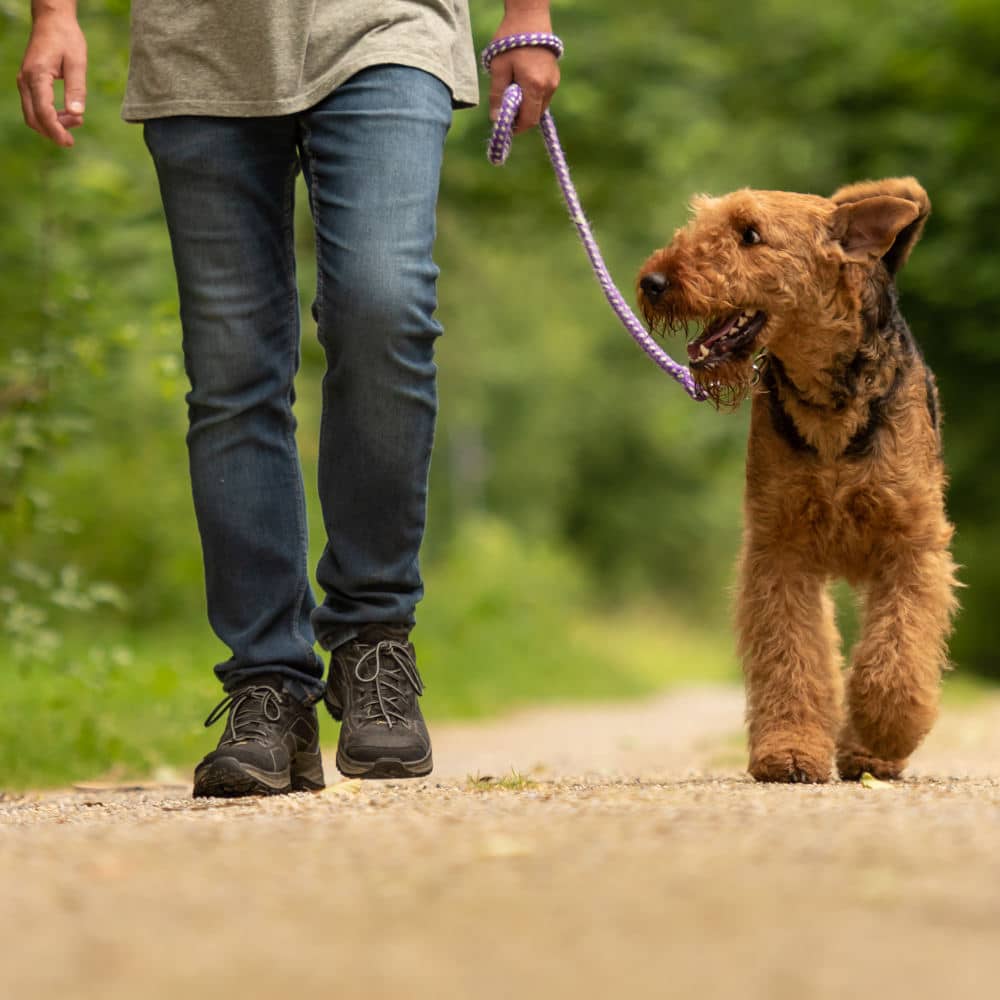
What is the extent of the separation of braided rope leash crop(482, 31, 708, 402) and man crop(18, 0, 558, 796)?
0.46 feet

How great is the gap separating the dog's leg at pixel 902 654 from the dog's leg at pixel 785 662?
0.34 ft

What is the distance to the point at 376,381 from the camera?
3.61 meters

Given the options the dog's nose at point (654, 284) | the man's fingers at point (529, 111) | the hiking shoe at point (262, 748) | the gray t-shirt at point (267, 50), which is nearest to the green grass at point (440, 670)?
the hiking shoe at point (262, 748)

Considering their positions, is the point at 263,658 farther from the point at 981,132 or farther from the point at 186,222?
the point at 981,132

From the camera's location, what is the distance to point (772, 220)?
4234 mm

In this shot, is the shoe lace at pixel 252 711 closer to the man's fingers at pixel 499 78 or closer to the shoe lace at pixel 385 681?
the shoe lace at pixel 385 681

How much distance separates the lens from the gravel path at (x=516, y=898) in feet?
5.98

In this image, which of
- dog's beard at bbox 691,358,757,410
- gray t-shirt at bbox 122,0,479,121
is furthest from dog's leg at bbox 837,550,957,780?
gray t-shirt at bbox 122,0,479,121

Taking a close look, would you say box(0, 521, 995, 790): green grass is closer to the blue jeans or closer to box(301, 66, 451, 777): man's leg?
box(301, 66, 451, 777): man's leg

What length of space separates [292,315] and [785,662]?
59.1 inches

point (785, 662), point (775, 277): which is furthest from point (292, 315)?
point (785, 662)

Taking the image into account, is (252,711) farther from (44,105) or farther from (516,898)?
(516,898)

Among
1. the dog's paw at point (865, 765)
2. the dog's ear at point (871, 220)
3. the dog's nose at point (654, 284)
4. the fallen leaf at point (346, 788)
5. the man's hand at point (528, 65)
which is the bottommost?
the dog's paw at point (865, 765)

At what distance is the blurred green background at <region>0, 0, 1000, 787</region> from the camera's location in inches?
252
